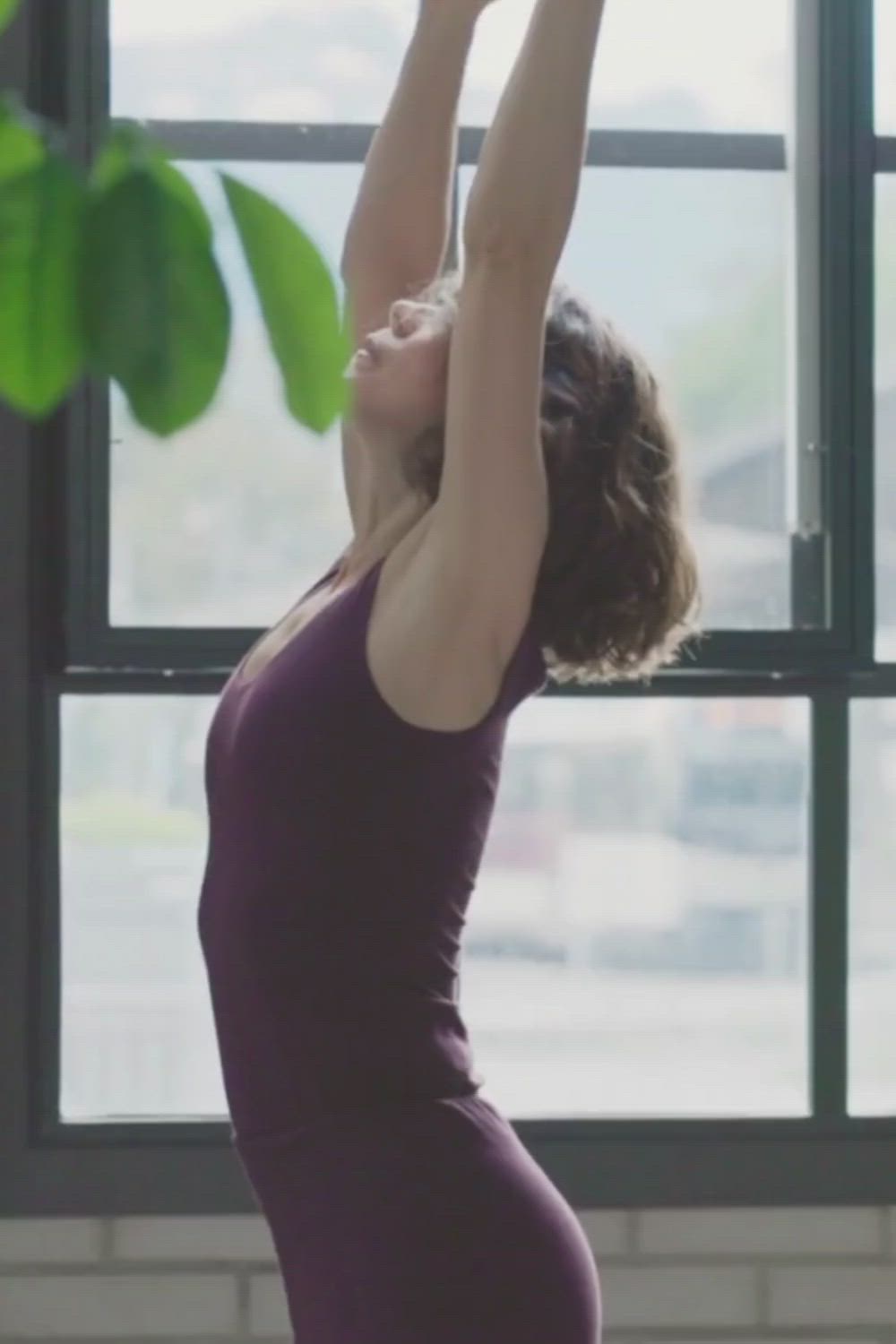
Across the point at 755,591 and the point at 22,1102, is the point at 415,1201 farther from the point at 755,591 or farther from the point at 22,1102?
the point at 755,591

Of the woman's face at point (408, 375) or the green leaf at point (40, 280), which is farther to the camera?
the woman's face at point (408, 375)

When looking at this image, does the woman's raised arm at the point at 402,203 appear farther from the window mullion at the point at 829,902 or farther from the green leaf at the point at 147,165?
the green leaf at the point at 147,165

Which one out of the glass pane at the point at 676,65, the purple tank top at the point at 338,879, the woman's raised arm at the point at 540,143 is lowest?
the purple tank top at the point at 338,879

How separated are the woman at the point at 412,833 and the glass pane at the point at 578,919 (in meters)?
0.78

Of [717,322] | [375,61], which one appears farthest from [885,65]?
[375,61]

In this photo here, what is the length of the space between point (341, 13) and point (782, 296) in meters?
0.55

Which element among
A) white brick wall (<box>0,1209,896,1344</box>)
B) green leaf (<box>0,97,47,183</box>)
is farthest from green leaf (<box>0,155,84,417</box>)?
white brick wall (<box>0,1209,896,1344</box>)

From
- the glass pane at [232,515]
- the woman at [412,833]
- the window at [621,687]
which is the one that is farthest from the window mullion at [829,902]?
the woman at [412,833]

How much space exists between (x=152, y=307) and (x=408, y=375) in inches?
37.4

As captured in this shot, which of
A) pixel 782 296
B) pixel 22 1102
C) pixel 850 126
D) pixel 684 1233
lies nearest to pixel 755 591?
pixel 782 296

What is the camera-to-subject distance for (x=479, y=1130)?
127 centimetres

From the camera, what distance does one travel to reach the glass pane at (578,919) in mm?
2096

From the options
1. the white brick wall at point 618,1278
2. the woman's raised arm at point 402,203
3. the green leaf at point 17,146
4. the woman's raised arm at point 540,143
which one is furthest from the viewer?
the white brick wall at point 618,1278

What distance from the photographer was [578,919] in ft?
6.99
